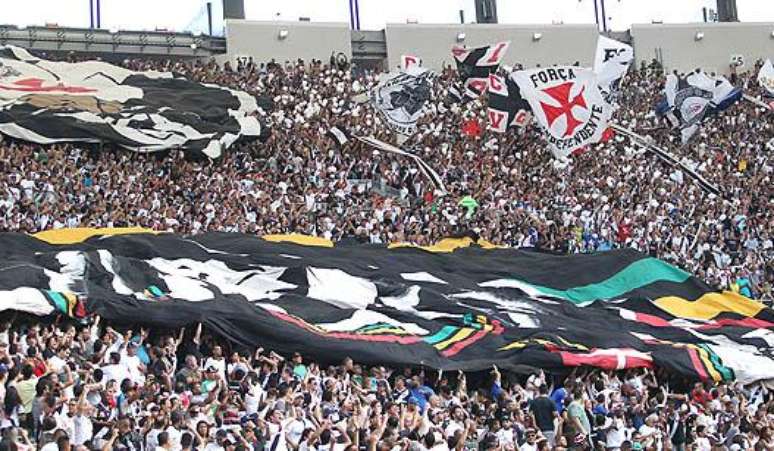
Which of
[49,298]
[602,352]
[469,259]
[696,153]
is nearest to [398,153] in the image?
[469,259]

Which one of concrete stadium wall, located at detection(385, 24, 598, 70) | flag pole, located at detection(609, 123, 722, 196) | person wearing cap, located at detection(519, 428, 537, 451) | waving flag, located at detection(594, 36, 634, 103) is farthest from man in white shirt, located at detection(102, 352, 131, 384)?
concrete stadium wall, located at detection(385, 24, 598, 70)

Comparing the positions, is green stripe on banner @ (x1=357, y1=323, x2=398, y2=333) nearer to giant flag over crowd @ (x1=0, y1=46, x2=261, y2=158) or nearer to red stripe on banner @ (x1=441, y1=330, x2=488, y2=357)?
red stripe on banner @ (x1=441, y1=330, x2=488, y2=357)

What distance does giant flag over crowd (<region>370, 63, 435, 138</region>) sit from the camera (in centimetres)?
3097

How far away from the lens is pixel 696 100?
1346 inches

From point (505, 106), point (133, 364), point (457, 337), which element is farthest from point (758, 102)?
point (133, 364)

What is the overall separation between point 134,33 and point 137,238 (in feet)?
61.6

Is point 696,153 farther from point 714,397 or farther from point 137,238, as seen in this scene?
point 137,238

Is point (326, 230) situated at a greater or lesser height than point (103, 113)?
lesser

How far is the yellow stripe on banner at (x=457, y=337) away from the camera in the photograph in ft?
63.7

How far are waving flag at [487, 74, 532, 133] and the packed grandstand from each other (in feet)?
0.42

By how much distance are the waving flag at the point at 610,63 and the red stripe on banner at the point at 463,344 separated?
521 inches

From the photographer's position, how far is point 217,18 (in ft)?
138

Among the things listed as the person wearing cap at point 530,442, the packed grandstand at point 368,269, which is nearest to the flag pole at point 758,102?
the packed grandstand at point 368,269

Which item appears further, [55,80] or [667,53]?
[667,53]
